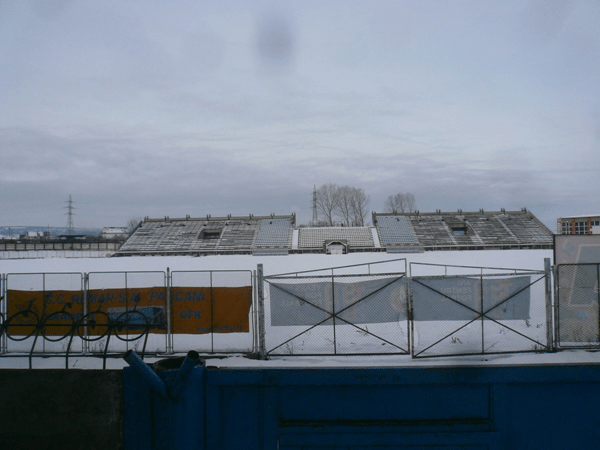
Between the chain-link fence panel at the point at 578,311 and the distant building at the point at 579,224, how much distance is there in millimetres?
8726

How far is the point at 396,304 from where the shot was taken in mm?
10438

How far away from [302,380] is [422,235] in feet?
242

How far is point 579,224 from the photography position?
76.0 ft

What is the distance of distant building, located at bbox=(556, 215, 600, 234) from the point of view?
21.1 meters

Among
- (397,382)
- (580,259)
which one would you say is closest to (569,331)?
(580,259)

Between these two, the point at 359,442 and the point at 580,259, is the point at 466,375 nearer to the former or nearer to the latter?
the point at 359,442

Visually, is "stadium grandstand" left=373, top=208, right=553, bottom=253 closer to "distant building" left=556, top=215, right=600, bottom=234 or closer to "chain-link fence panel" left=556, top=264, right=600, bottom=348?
"distant building" left=556, top=215, right=600, bottom=234

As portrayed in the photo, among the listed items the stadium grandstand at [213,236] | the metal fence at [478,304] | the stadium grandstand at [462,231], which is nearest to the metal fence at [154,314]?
the metal fence at [478,304]

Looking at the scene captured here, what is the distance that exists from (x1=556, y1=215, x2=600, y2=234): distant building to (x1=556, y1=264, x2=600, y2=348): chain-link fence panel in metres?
8.73

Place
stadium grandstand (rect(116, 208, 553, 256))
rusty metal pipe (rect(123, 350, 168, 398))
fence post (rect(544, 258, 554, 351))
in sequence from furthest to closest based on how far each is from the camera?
stadium grandstand (rect(116, 208, 553, 256))
fence post (rect(544, 258, 554, 351))
rusty metal pipe (rect(123, 350, 168, 398))

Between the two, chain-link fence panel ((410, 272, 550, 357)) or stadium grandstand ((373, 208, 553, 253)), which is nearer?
chain-link fence panel ((410, 272, 550, 357))

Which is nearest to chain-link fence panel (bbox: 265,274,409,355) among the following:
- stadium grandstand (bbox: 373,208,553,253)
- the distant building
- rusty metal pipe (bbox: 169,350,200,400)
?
rusty metal pipe (bbox: 169,350,200,400)

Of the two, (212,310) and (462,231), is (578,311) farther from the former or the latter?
(462,231)

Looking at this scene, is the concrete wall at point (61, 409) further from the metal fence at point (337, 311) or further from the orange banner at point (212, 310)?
the orange banner at point (212, 310)
